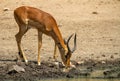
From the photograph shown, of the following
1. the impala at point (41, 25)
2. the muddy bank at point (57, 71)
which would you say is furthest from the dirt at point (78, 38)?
the impala at point (41, 25)

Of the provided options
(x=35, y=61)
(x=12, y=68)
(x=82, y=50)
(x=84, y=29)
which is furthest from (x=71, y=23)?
(x=12, y=68)

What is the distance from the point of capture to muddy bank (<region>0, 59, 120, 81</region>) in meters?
11.9

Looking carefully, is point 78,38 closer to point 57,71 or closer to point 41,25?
point 41,25

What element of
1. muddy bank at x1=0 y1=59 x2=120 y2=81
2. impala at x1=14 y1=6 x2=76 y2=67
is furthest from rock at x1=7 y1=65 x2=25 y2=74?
impala at x1=14 y1=6 x2=76 y2=67

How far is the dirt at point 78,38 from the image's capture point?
1250 cm

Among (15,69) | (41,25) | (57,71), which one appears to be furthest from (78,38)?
(15,69)

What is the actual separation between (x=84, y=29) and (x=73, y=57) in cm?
268

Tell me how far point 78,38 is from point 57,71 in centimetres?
328

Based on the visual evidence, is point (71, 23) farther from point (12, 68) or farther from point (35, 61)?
point (12, 68)

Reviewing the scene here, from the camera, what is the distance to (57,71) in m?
12.3

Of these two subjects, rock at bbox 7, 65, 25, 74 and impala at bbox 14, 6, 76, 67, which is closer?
rock at bbox 7, 65, 25, 74

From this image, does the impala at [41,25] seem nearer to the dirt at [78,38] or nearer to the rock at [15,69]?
the dirt at [78,38]

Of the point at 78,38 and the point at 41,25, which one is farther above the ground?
the point at 41,25

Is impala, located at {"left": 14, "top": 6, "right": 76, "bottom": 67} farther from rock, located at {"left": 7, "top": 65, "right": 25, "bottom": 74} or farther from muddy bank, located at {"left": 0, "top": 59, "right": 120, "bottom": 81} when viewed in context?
rock, located at {"left": 7, "top": 65, "right": 25, "bottom": 74}
